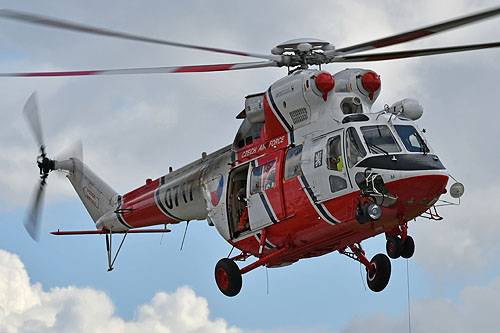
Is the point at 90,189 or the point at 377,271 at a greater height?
the point at 90,189

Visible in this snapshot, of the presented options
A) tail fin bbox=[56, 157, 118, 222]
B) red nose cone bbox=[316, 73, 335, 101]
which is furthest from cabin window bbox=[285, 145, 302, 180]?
tail fin bbox=[56, 157, 118, 222]

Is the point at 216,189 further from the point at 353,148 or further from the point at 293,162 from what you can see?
the point at 353,148

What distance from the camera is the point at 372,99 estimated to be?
17.5 m

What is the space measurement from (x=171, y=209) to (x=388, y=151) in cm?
670

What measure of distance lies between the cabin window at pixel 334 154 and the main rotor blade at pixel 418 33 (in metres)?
1.75

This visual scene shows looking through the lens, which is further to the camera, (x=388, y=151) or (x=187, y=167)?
(x=187, y=167)

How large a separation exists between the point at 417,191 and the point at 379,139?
114 centimetres

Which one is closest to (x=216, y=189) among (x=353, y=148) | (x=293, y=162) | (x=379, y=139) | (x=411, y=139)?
(x=293, y=162)

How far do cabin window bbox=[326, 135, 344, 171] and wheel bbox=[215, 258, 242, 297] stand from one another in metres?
3.46

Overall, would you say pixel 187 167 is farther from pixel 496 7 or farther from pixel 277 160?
pixel 496 7

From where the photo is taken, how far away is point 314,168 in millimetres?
16125

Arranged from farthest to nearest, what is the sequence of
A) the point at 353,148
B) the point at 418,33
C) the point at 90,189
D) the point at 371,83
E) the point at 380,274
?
the point at 90,189
the point at 380,274
the point at 371,83
the point at 353,148
the point at 418,33

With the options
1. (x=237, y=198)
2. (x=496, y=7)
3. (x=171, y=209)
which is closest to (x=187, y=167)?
(x=171, y=209)

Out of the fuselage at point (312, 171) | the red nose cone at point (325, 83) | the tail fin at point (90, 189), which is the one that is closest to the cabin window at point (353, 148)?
the fuselage at point (312, 171)
